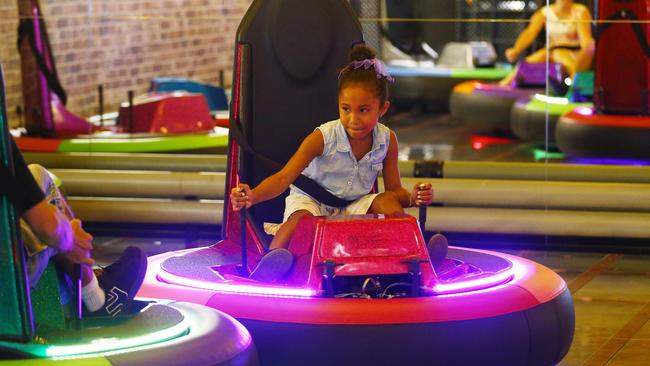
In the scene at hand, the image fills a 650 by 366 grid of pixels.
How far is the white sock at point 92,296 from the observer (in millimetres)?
2621

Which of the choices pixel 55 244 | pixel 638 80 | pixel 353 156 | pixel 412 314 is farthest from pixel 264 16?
pixel 638 80

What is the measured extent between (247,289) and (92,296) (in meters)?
0.60

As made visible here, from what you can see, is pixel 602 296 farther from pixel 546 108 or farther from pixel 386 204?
pixel 546 108

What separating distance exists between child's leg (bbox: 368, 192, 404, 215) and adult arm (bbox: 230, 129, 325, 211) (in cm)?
19

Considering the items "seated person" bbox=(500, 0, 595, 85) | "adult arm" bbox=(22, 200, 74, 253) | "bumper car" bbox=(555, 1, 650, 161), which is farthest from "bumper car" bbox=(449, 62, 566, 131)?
"adult arm" bbox=(22, 200, 74, 253)

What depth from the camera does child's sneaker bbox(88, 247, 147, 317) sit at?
8.73ft

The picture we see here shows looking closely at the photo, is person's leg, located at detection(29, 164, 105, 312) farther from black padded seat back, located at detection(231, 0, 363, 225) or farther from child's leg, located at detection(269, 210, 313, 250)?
black padded seat back, located at detection(231, 0, 363, 225)

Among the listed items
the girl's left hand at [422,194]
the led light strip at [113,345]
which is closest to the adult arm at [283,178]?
the girl's left hand at [422,194]

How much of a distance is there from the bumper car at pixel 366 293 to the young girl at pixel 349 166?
5 centimetres

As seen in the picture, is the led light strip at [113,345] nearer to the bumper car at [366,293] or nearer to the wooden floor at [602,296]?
the bumper car at [366,293]

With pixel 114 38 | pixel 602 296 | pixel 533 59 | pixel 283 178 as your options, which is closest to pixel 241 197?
pixel 283 178

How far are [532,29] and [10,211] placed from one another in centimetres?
413

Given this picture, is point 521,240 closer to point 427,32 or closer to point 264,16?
point 264,16

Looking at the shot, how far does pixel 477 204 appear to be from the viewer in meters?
Answer: 4.95
